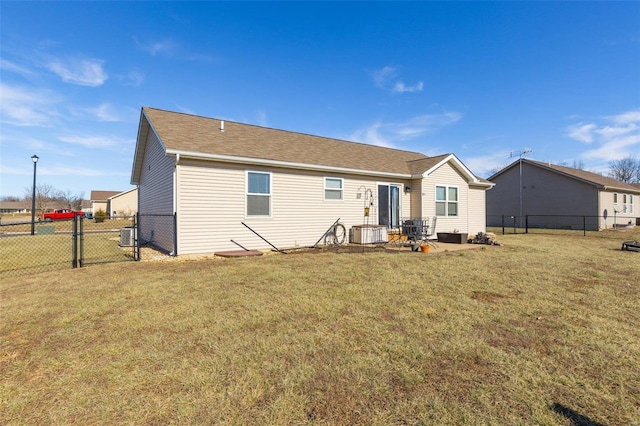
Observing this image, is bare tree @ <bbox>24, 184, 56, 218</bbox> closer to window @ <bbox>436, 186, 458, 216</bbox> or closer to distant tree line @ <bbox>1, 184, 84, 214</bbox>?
distant tree line @ <bbox>1, 184, 84, 214</bbox>

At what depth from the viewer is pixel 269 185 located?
32.5 feet

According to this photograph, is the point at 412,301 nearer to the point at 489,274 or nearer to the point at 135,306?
the point at 489,274

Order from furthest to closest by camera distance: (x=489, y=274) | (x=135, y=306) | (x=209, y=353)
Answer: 1. (x=489, y=274)
2. (x=135, y=306)
3. (x=209, y=353)

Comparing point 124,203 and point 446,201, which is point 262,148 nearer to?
point 446,201

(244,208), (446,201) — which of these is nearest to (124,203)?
(244,208)

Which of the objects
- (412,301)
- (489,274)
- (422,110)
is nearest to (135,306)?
(412,301)

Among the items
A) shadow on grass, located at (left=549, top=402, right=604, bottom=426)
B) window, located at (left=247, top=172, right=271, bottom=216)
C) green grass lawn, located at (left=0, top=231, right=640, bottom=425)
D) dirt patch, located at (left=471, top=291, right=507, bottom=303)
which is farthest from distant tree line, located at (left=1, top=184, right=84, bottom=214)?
shadow on grass, located at (left=549, top=402, right=604, bottom=426)

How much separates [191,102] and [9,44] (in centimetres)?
684

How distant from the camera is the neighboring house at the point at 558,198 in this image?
835 inches

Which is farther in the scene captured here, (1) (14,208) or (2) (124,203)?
(1) (14,208)

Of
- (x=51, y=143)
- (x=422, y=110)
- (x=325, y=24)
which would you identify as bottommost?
(x=51, y=143)

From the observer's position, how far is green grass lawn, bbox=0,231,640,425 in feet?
6.92

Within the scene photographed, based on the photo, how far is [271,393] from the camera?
7.50ft

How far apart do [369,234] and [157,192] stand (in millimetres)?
8165
